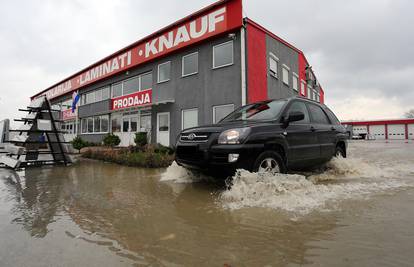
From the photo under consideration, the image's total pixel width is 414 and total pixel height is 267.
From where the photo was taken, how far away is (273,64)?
13.3 meters

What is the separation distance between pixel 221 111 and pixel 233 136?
26.0ft

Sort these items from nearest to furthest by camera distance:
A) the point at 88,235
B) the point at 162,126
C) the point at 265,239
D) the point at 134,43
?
the point at 265,239, the point at 88,235, the point at 162,126, the point at 134,43

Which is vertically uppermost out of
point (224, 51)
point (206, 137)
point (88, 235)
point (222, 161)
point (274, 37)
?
point (274, 37)

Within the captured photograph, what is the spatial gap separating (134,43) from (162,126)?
6116 millimetres

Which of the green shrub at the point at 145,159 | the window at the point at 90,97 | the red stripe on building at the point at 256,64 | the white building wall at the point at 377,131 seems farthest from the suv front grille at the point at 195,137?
the white building wall at the point at 377,131

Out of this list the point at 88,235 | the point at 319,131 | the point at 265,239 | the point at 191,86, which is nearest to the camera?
the point at 265,239

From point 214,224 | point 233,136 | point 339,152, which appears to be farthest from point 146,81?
point 214,224

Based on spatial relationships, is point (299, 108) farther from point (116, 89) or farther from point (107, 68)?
point (107, 68)

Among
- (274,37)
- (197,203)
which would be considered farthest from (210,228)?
(274,37)

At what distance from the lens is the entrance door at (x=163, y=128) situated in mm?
13928

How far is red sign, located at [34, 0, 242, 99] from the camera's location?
35.4 feet

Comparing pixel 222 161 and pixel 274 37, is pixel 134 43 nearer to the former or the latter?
pixel 274 37

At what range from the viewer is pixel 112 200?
12.5 ft

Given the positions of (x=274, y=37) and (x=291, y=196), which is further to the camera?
(x=274, y=37)
